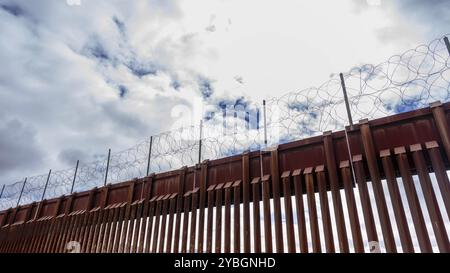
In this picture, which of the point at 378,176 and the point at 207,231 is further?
the point at 207,231

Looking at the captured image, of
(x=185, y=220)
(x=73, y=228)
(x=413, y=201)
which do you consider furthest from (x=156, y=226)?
(x=413, y=201)

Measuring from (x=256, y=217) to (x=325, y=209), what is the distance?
1517 millimetres

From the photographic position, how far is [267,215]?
244 inches

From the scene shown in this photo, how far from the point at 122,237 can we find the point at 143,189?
1.54 m

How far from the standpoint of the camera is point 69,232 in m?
10.1

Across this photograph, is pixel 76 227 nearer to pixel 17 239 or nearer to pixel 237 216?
pixel 17 239

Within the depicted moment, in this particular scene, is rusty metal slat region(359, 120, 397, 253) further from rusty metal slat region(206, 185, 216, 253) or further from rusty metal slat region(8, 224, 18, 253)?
rusty metal slat region(8, 224, 18, 253)

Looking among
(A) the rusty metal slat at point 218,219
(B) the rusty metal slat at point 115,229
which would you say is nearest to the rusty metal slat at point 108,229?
(B) the rusty metal slat at point 115,229

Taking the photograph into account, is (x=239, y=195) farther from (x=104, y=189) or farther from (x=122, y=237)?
(x=104, y=189)

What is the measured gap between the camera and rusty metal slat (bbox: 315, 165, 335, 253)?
210 inches

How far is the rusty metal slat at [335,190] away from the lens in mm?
5254

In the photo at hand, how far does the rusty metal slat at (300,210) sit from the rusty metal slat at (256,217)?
896 mm

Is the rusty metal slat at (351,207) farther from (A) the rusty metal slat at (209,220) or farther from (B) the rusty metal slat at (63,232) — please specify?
(B) the rusty metal slat at (63,232)
